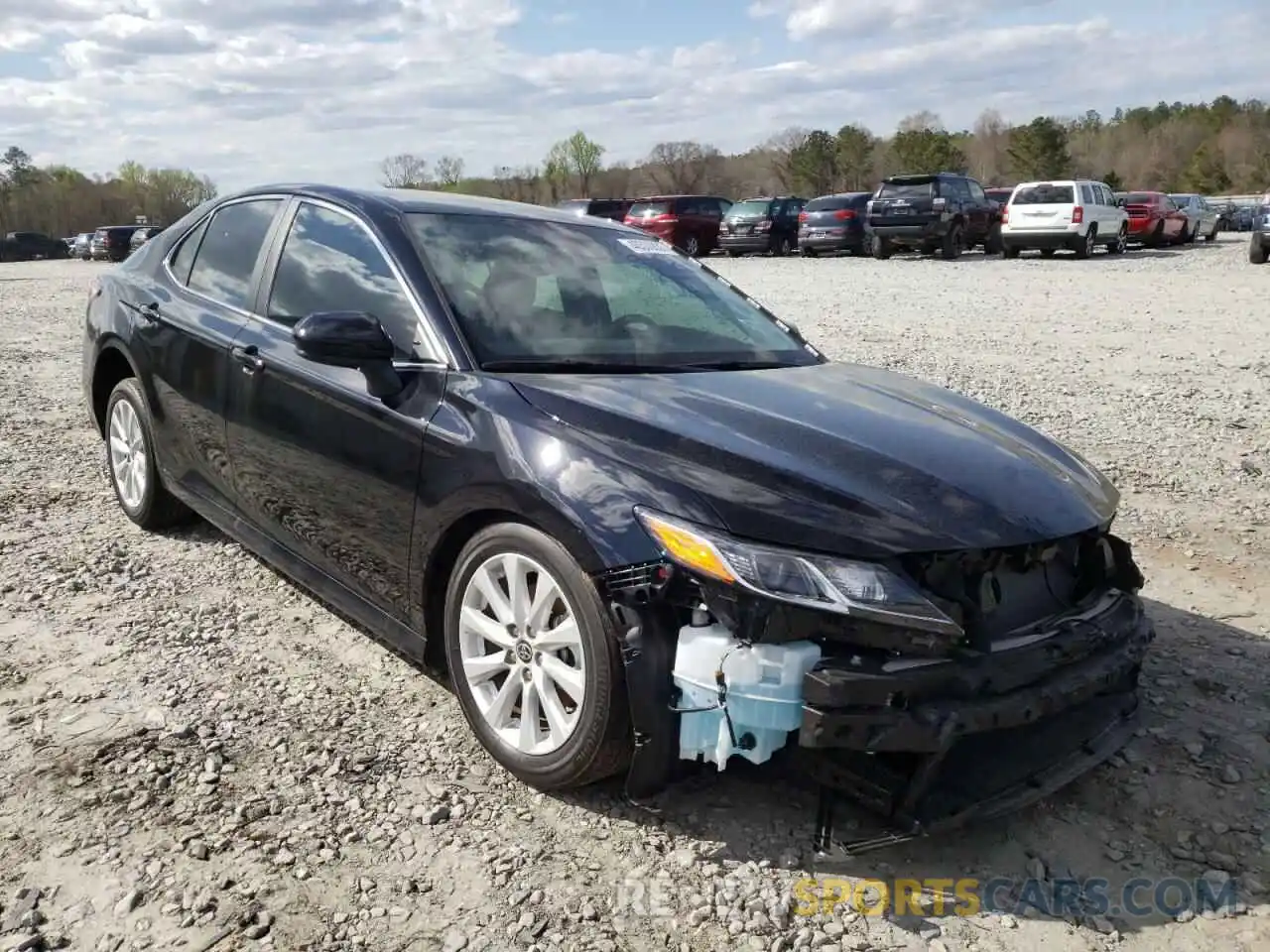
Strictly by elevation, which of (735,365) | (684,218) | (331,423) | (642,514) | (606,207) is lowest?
(642,514)

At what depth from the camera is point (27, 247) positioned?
5175 centimetres

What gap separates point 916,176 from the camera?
76.2 ft

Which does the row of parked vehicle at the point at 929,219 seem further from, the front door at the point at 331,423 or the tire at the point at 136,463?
the front door at the point at 331,423

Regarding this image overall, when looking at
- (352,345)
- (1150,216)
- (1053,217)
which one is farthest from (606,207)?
(352,345)

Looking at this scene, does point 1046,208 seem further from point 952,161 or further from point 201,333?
point 952,161

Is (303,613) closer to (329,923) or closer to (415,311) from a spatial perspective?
(415,311)

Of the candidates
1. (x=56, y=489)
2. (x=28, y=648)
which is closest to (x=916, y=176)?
(x=56, y=489)

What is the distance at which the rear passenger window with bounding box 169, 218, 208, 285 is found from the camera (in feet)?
14.8

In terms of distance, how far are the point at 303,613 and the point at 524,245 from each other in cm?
166

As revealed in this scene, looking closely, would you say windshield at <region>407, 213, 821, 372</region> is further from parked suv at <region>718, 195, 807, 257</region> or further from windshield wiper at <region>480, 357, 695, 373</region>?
parked suv at <region>718, 195, 807, 257</region>

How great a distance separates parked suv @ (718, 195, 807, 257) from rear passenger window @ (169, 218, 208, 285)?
24.0 metres

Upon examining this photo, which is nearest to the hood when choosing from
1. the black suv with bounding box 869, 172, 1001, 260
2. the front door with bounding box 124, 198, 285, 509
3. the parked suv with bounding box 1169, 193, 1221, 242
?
the front door with bounding box 124, 198, 285, 509

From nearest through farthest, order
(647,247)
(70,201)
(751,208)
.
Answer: (647,247) < (751,208) < (70,201)

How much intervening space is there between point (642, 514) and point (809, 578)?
1.38 ft
